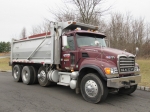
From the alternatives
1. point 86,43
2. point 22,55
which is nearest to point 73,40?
point 86,43

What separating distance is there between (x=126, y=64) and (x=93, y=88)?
4.66ft

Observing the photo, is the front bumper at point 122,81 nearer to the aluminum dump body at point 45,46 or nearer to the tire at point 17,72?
the aluminum dump body at point 45,46

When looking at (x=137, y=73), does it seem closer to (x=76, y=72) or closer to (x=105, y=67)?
(x=105, y=67)

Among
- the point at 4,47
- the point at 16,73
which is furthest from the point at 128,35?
the point at 4,47

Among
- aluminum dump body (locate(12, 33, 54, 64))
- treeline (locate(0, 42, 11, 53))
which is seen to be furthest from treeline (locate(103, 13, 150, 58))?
treeline (locate(0, 42, 11, 53))

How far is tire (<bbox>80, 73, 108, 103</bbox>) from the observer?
558cm

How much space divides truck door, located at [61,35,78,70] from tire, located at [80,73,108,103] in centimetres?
103

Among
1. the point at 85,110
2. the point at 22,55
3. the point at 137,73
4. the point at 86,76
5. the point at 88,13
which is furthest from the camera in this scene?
the point at 88,13

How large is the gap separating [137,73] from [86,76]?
197 centimetres

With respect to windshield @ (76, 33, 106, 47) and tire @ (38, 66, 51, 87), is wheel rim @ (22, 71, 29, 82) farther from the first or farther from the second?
windshield @ (76, 33, 106, 47)

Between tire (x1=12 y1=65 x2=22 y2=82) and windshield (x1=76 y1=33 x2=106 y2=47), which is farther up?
windshield (x1=76 y1=33 x2=106 y2=47)

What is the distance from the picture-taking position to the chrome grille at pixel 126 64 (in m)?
5.73

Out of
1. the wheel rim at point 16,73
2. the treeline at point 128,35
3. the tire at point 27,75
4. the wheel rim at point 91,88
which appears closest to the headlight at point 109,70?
the wheel rim at point 91,88

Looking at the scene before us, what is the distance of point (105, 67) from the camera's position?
18.1 ft
